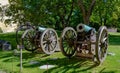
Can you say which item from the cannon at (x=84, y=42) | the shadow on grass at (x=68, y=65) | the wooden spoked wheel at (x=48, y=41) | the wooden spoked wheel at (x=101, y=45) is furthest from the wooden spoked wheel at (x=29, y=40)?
the wooden spoked wheel at (x=101, y=45)

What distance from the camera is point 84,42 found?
11.0 meters

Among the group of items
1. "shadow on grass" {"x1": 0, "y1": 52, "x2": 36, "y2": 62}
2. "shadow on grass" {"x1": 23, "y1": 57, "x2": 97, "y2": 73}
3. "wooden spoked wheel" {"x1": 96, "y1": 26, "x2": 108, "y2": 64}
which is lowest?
"shadow on grass" {"x1": 23, "y1": 57, "x2": 97, "y2": 73}

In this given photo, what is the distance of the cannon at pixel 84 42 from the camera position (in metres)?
10.7

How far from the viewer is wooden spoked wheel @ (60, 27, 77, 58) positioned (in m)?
11.4

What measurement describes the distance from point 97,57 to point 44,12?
1128 centimetres

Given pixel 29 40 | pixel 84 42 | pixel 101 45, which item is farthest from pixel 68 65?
pixel 29 40

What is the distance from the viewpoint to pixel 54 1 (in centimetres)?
2092

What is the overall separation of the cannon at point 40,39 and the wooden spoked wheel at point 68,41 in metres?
1.31

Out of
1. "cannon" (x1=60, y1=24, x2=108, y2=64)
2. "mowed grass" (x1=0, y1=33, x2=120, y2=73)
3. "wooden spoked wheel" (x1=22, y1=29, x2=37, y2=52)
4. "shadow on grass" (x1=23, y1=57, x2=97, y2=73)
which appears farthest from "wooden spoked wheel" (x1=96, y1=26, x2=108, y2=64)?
"wooden spoked wheel" (x1=22, y1=29, x2=37, y2=52)

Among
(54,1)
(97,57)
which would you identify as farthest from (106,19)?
(97,57)

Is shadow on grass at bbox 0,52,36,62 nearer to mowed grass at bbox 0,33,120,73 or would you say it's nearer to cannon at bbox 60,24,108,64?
mowed grass at bbox 0,33,120,73

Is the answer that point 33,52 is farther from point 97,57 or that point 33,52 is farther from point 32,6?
point 32,6

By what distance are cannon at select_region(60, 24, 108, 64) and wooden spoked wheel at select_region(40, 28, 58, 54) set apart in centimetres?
118

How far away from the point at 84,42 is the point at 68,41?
82cm
